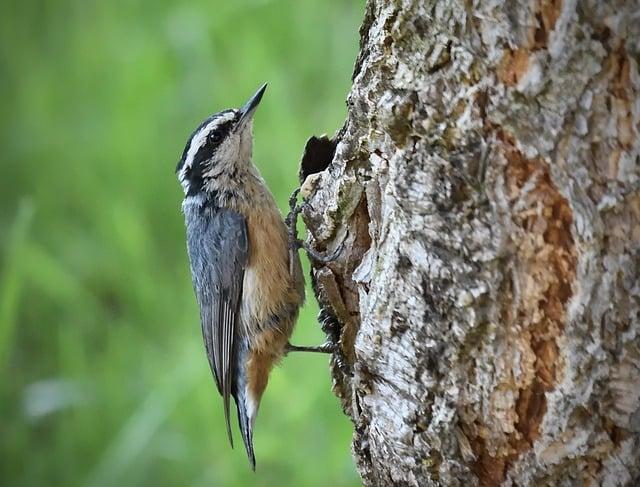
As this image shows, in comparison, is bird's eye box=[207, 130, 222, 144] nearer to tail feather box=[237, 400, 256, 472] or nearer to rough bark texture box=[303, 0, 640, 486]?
tail feather box=[237, 400, 256, 472]

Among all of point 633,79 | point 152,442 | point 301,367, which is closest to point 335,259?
point 633,79

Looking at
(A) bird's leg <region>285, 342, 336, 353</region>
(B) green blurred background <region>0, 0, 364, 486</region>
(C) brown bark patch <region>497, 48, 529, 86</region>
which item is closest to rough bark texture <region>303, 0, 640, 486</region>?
(C) brown bark patch <region>497, 48, 529, 86</region>

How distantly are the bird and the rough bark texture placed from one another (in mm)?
1248

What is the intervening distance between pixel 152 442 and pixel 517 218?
3.28 meters

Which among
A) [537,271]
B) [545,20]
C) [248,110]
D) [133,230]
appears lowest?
[133,230]

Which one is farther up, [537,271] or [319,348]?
[537,271]

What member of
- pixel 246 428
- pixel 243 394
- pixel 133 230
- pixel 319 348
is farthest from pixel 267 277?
pixel 133 230

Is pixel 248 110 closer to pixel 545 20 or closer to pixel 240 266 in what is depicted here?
pixel 240 266

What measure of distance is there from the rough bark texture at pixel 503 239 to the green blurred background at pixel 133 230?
198 centimetres

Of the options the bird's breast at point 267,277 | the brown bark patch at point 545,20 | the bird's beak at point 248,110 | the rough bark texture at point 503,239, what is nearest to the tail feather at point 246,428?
the bird's breast at point 267,277

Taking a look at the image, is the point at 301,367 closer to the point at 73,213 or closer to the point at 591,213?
the point at 73,213

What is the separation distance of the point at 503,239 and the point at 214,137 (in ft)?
7.17

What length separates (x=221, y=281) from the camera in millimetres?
4219

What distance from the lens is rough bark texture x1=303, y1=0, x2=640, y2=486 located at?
2230mm
